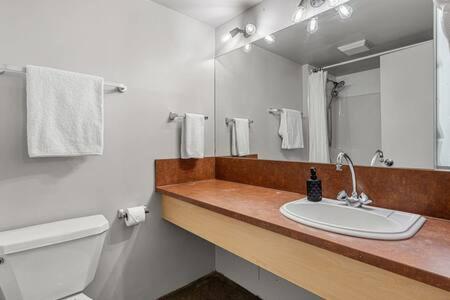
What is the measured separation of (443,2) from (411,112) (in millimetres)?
478

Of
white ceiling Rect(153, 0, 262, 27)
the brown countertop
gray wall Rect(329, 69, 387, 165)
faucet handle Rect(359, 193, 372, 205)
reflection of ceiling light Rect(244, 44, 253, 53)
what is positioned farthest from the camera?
reflection of ceiling light Rect(244, 44, 253, 53)

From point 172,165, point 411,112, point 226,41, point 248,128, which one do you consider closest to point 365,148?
point 411,112

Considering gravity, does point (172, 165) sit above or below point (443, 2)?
below

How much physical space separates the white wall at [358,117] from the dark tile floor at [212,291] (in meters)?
1.27

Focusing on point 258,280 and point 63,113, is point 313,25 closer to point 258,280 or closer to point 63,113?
point 63,113

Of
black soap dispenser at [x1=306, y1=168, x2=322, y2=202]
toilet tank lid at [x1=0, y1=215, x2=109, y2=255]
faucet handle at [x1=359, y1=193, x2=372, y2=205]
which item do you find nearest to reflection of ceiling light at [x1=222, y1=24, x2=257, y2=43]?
black soap dispenser at [x1=306, y1=168, x2=322, y2=202]

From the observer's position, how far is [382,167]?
121 centimetres

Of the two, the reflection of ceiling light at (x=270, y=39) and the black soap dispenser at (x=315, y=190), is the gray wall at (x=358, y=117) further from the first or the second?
the reflection of ceiling light at (x=270, y=39)

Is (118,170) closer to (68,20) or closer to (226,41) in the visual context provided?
(68,20)

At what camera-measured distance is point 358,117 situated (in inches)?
52.6

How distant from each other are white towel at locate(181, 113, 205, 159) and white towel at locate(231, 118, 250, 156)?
0.29 meters

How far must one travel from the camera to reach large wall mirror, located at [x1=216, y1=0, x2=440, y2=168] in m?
1.14

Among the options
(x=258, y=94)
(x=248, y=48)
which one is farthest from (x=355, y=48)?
(x=248, y=48)

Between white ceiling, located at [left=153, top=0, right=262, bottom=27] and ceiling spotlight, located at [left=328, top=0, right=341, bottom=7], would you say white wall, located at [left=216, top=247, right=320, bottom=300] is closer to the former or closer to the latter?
ceiling spotlight, located at [left=328, top=0, right=341, bottom=7]
